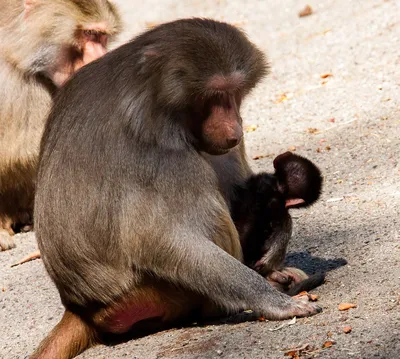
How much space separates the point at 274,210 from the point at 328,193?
1.17 meters

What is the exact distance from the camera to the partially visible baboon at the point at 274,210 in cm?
452

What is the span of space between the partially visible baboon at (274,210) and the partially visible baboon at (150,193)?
0.32 metres

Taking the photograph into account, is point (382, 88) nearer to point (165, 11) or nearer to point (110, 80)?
point (110, 80)

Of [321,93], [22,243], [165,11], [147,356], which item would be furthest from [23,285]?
[165,11]

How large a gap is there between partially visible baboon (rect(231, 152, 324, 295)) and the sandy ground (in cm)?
28

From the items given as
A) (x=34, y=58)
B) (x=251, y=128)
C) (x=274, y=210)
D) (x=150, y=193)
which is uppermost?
(x=34, y=58)

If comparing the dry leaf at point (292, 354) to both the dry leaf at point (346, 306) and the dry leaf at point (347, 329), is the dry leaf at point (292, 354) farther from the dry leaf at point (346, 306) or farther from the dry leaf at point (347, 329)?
the dry leaf at point (346, 306)

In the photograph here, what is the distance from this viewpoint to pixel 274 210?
454 centimetres

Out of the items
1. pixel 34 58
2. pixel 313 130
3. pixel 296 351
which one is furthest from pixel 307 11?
pixel 296 351

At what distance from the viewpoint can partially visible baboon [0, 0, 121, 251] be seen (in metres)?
6.32

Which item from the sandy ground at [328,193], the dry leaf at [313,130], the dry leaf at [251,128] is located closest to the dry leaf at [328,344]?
the sandy ground at [328,193]

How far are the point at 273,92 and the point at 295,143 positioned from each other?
1.55 m

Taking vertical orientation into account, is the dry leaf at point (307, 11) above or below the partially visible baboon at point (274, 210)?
above

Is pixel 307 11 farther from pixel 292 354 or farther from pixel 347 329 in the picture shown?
pixel 292 354
